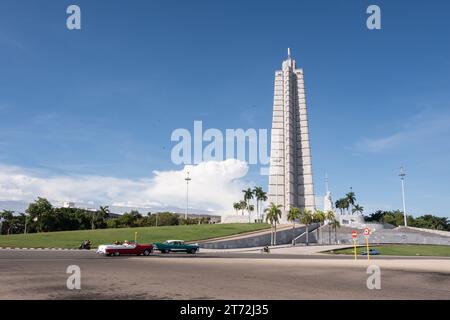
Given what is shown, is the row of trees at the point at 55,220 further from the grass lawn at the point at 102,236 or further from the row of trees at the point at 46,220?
the grass lawn at the point at 102,236

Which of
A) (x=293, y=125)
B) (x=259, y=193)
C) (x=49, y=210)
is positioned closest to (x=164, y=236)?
(x=49, y=210)

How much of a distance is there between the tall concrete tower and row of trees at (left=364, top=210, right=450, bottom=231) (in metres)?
38.0

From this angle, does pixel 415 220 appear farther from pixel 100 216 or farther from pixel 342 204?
pixel 100 216

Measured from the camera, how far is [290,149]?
132 metres

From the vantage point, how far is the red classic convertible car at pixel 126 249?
3215 centimetres

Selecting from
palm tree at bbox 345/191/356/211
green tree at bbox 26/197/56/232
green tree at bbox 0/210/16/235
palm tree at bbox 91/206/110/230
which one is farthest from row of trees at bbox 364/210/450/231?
green tree at bbox 0/210/16/235

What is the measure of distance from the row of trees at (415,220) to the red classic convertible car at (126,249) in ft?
424

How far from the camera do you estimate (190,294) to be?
11.4m

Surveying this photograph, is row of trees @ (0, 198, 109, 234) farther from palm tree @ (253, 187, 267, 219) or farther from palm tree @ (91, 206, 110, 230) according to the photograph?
palm tree @ (253, 187, 267, 219)

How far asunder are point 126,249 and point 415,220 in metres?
144

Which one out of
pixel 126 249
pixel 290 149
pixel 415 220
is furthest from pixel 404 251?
pixel 415 220

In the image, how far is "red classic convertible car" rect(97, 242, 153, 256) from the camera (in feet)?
105
